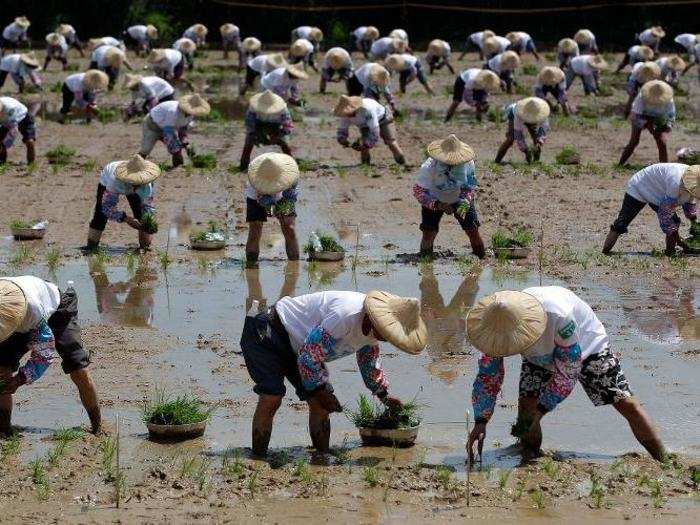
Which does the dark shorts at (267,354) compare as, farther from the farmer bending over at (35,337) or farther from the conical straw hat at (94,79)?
the conical straw hat at (94,79)

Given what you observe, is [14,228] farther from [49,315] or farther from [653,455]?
[653,455]

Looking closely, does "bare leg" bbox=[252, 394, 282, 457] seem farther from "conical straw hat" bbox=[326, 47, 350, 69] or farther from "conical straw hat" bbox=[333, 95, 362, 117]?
"conical straw hat" bbox=[326, 47, 350, 69]

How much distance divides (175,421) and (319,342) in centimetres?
119

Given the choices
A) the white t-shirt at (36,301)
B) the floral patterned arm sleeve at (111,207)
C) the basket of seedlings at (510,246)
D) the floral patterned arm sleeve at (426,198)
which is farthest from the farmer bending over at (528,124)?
the white t-shirt at (36,301)

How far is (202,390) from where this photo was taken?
9.24m

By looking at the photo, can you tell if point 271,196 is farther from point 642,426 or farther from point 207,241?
point 642,426

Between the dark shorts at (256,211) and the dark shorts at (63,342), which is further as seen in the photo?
the dark shorts at (256,211)

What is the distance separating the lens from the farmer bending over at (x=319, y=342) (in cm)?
743

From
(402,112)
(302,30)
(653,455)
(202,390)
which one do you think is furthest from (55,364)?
(302,30)

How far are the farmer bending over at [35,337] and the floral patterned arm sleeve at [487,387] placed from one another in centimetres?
227

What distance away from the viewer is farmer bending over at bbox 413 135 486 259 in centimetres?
1286

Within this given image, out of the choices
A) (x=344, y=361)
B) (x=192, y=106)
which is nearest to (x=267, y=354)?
(x=344, y=361)

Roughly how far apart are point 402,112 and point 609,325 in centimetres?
1425

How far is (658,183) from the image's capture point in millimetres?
13008
